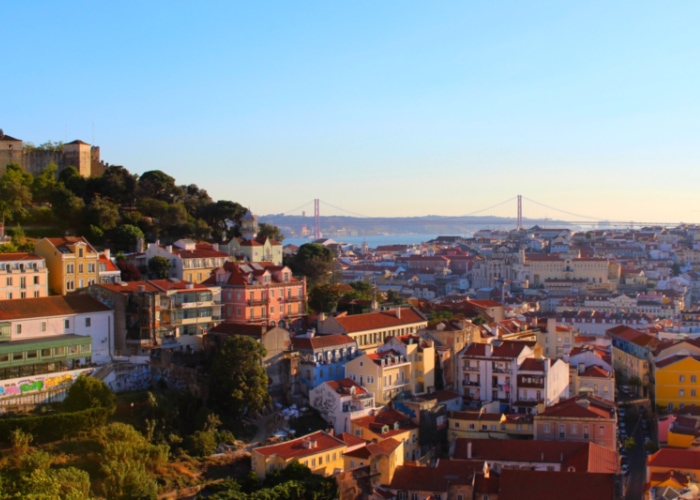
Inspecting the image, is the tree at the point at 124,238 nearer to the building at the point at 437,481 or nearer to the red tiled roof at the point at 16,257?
the red tiled roof at the point at 16,257

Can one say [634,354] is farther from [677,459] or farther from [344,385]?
[344,385]

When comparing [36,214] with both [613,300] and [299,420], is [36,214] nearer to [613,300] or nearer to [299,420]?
[299,420]

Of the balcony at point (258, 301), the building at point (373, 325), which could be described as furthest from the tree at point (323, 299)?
the balcony at point (258, 301)

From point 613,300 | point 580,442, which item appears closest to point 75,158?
point 580,442

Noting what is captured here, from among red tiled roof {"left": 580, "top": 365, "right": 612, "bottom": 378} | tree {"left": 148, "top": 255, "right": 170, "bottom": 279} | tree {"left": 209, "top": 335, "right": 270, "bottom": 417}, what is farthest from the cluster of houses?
tree {"left": 209, "top": 335, "right": 270, "bottom": 417}

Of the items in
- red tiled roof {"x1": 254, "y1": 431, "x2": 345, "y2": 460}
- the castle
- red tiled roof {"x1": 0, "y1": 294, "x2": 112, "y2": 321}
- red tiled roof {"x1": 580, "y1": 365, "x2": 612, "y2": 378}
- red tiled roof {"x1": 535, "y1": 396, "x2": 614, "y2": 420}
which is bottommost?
red tiled roof {"x1": 254, "y1": 431, "x2": 345, "y2": 460}

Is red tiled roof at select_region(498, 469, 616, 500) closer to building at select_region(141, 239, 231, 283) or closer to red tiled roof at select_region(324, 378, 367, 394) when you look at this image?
red tiled roof at select_region(324, 378, 367, 394)

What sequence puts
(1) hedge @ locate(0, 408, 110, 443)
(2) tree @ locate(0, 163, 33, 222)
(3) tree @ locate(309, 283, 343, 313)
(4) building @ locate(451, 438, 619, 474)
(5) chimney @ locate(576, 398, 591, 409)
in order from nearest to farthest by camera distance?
(1) hedge @ locate(0, 408, 110, 443) → (4) building @ locate(451, 438, 619, 474) → (5) chimney @ locate(576, 398, 591, 409) → (2) tree @ locate(0, 163, 33, 222) → (3) tree @ locate(309, 283, 343, 313)

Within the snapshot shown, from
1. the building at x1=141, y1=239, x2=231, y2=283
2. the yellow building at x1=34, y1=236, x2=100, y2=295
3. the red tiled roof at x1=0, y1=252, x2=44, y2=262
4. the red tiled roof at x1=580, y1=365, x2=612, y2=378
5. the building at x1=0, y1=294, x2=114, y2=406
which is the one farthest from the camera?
the building at x1=141, y1=239, x2=231, y2=283
